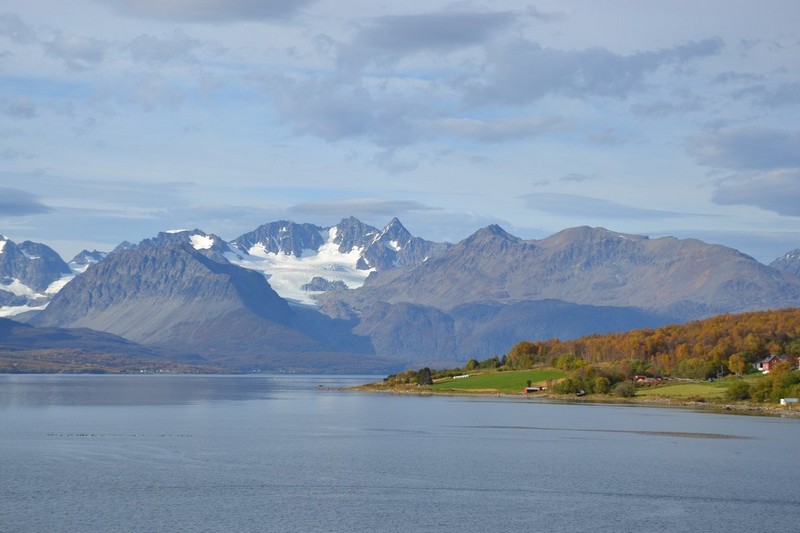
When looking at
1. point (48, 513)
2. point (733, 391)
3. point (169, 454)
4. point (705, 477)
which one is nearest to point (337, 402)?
point (733, 391)

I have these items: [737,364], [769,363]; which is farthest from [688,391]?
[769,363]

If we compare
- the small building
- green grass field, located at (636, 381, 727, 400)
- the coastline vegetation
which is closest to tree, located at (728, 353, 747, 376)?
the coastline vegetation

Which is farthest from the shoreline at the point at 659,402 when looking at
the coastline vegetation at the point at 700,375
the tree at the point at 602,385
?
the tree at the point at 602,385

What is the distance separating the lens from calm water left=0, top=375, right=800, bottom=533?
55.8 m

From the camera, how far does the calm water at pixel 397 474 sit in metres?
55.8

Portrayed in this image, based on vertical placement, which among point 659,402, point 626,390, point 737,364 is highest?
point 737,364

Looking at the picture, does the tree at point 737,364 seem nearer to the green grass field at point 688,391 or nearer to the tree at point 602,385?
the green grass field at point 688,391

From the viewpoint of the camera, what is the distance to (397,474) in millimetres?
71625

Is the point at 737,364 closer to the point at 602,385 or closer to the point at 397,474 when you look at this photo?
the point at 602,385

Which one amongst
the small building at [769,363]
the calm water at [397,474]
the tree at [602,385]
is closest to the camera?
the calm water at [397,474]

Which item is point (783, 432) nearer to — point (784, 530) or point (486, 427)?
point (486, 427)

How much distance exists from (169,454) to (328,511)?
88.9ft

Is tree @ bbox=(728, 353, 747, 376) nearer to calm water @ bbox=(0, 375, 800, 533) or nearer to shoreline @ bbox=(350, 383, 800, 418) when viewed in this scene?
shoreline @ bbox=(350, 383, 800, 418)

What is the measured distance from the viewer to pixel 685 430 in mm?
106750
